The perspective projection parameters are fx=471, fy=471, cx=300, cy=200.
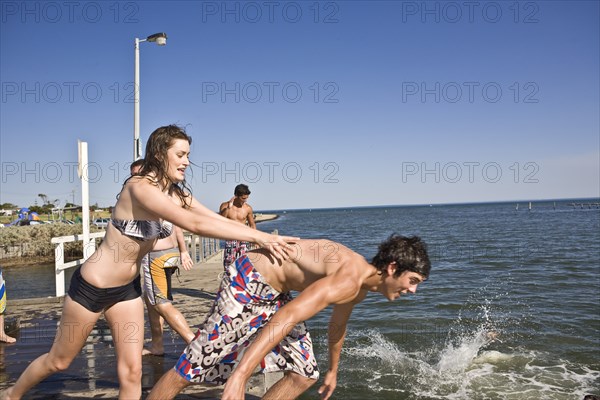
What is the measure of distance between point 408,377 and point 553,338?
3948 mm

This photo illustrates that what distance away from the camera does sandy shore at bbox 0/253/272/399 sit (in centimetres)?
399

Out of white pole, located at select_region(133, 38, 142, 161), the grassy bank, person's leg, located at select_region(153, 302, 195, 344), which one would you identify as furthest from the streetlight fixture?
the grassy bank

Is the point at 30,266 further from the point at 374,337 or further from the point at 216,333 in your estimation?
the point at 216,333

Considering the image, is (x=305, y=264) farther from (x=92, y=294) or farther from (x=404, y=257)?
(x=92, y=294)

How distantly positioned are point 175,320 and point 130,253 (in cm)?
198

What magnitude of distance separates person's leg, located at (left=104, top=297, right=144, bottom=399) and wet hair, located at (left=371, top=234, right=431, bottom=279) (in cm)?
154

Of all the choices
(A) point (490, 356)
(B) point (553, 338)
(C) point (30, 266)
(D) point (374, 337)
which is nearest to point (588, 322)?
(B) point (553, 338)

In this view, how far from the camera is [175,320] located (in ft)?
15.1

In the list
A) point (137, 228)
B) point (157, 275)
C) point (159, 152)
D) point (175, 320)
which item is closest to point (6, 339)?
point (157, 275)

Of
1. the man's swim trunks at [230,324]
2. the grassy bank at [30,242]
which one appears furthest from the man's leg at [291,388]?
the grassy bank at [30,242]

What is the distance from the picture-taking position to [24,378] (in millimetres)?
3062

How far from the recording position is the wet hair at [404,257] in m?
2.70

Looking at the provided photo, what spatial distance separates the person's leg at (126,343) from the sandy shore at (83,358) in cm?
101

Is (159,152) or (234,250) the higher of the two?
(159,152)
